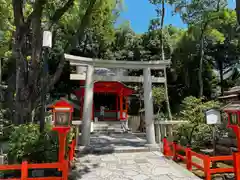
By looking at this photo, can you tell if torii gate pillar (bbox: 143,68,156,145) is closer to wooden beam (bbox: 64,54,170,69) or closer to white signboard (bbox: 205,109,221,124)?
wooden beam (bbox: 64,54,170,69)

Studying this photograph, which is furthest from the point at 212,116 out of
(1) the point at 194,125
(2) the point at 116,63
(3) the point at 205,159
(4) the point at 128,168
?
(2) the point at 116,63

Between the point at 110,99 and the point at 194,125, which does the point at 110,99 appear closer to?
the point at 110,99

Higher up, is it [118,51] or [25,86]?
[118,51]

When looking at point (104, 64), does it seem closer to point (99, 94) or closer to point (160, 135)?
point (160, 135)

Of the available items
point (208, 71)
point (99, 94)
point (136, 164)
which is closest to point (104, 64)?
point (136, 164)

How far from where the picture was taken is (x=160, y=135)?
367 inches

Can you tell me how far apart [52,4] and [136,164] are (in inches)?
260

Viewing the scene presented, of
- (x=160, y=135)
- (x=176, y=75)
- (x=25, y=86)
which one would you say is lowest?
Answer: (x=160, y=135)

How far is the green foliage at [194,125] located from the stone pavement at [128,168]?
1680mm

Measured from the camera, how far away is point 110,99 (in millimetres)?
19109

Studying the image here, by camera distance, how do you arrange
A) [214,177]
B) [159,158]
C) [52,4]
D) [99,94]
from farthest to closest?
[99,94], [52,4], [159,158], [214,177]

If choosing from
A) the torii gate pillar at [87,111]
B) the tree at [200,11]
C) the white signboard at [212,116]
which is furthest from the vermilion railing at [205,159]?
the tree at [200,11]

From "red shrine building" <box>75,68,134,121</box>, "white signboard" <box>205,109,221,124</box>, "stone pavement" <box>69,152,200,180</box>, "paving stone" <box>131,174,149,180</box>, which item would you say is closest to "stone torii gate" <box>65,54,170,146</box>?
"stone pavement" <box>69,152,200,180</box>

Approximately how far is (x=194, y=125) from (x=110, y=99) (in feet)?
38.8
